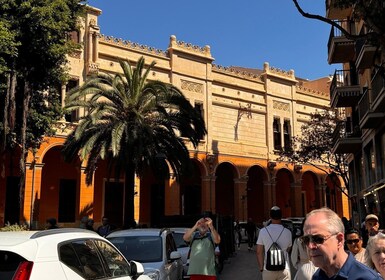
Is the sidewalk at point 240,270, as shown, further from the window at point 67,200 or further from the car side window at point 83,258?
the window at point 67,200

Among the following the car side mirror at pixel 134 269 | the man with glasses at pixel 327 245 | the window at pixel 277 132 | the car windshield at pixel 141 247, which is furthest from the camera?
the window at pixel 277 132

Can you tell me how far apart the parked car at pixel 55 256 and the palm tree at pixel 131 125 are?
1502 centimetres

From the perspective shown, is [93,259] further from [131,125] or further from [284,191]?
[284,191]

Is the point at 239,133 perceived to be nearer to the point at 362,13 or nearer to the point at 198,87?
the point at 198,87

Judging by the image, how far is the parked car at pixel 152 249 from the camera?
333 inches

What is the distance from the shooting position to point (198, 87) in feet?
116

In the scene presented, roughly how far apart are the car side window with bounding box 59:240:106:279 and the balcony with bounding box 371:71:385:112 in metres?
13.3

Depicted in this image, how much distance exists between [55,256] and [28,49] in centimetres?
1332

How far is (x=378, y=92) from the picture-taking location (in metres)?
17.2

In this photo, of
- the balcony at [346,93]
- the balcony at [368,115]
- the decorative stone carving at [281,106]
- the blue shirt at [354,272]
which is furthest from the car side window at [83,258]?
the decorative stone carving at [281,106]

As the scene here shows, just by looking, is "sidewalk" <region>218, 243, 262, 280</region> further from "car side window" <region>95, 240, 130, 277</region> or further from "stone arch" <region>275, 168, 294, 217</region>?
"stone arch" <region>275, 168, 294, 217</region>

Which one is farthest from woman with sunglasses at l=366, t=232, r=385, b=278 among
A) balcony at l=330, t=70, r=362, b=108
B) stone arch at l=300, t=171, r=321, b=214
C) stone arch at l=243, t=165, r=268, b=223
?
stone arch at l=300, t=171, r=321, b=214

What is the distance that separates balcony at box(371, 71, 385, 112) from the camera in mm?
16344

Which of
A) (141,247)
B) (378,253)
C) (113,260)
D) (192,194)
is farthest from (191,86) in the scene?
(378,253)
